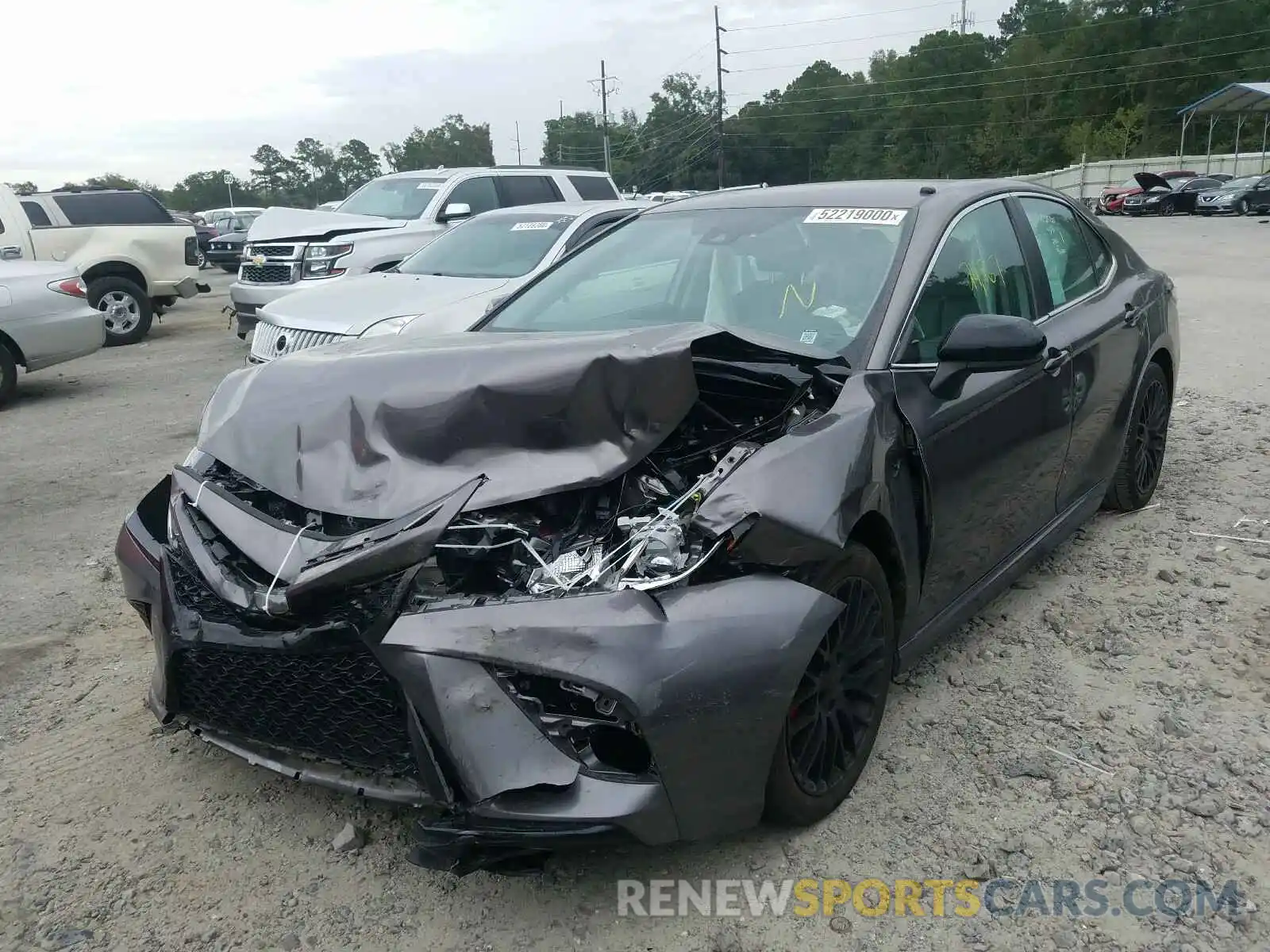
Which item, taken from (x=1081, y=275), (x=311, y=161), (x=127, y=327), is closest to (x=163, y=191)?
(x=311, y=161)

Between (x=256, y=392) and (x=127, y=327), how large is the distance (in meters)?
12.2

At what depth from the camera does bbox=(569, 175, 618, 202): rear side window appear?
479 inches

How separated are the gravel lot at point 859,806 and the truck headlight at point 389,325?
8.61 ft

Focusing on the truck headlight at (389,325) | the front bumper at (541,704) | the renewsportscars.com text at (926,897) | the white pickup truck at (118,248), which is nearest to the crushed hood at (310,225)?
the white pickup truck at (118,248)

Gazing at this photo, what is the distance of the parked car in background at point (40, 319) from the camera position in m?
9.19

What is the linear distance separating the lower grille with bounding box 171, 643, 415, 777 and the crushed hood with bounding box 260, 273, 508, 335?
4290 millimetres

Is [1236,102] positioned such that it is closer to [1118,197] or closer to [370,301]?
[1118,197]

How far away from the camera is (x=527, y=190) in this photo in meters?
12.0

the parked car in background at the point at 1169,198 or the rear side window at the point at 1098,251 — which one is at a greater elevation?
the rear side window at the point at 1098,251

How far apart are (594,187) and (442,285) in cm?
528

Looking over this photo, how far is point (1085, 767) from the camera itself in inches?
119

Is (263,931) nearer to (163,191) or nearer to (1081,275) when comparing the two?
(1081,275)

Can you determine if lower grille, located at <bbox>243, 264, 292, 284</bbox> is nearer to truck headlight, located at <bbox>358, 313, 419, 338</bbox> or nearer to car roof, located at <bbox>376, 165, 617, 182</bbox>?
car roof, located at <bbox>376, 165, 617, 182</bbox>

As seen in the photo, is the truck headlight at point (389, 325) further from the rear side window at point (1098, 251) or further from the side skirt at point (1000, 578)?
the side skirt at point (1000, 578)
